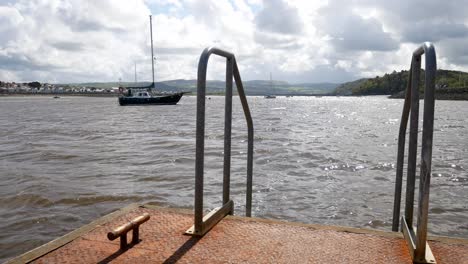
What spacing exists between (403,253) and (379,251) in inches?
6.0

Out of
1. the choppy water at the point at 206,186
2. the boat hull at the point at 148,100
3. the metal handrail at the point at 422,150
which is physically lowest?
the boat hull at the point at 148,100

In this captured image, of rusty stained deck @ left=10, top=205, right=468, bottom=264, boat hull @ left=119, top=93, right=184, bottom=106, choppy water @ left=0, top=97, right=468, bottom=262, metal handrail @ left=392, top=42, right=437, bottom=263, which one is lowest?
boat hull @ left=119, top=93, right=184, bottom=106

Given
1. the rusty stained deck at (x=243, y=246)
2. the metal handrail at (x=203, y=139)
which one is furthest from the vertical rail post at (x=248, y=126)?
the rusty stained deck at (x=243, y=246)

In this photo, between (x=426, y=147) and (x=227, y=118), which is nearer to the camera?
(x=426, y=147)

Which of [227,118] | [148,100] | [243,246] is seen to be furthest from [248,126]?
[148,100]

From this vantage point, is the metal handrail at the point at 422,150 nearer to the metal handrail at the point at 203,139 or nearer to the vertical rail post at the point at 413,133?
the vertical rail post at the point at 413,133

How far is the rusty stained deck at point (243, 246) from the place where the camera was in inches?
108

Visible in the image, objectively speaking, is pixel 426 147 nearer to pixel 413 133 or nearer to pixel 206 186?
pixel 413 133

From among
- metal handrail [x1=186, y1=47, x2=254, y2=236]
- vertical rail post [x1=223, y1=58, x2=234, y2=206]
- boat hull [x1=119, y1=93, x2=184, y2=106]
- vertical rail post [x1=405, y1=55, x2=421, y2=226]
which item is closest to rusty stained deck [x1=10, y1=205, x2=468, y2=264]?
metal handrail [x1=186, y1=47, x2=254, y2=236]

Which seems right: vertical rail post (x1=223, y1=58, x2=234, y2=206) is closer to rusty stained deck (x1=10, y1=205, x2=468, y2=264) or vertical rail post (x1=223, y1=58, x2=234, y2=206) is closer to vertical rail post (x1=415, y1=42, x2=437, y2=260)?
rusty stained deck (x1=10, y1=205, x2=468, y2=264)

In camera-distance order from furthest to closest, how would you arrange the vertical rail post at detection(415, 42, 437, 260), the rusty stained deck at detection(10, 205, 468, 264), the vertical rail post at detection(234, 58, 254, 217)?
the vertical rail post at detection(234, 58, 254, 217) < the rusty stained deck at detection(10, 205, 468, 264) < the vertical rail post at detection(415, 42, 437, 260)

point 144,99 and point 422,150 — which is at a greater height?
point 422,150

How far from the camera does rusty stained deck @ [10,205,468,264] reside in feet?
9.02

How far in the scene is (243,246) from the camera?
2.94 metres
